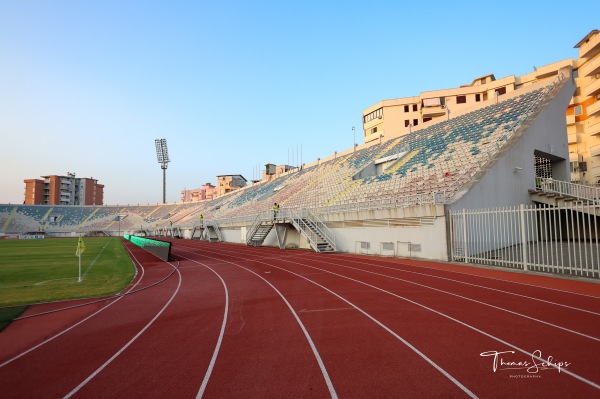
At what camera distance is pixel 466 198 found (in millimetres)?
13922

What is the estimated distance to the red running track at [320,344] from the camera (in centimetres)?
366

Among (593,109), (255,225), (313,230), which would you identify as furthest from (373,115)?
(313,230)

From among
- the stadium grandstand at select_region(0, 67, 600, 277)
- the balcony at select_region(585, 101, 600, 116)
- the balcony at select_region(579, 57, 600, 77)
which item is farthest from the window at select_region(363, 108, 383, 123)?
the balcony at select_region(585, 101, 600, 116)

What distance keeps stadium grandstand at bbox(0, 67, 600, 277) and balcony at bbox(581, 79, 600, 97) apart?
13.6m

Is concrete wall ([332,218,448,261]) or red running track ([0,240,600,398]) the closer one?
red running track ([0,240,600,398])

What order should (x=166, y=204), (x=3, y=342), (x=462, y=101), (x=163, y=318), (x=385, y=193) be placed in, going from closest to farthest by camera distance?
(x=3, y=342) < (x=163, y=318) < (x=385, y=193) < (x=462, y=101) < (x=166, y=204)

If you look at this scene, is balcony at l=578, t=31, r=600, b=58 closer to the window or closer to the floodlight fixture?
the window

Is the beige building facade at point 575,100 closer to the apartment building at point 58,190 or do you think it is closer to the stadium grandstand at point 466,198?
the stadium grandstand at point 466,198

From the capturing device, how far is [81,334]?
5.75m

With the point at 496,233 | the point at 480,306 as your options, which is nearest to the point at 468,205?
the point at 496,233

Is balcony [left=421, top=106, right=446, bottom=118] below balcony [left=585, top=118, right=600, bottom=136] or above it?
above

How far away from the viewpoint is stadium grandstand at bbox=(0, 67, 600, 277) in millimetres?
A: 12867

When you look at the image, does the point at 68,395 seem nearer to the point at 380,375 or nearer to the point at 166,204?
the point at 380,375

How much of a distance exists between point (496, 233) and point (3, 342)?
16006 millimetres
